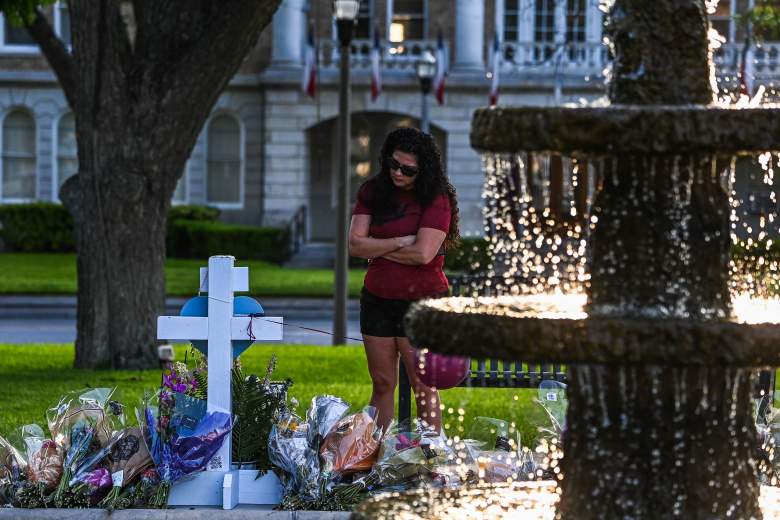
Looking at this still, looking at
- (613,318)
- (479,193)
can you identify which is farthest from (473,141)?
(479,193)

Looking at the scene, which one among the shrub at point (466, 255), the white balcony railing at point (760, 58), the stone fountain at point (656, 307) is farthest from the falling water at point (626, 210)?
the white balcony railing at point (760, 58)

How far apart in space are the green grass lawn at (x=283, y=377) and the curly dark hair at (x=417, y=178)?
1.14 meters

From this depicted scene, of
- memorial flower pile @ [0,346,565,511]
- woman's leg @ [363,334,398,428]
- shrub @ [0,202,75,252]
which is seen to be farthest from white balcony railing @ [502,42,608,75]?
memorial flower pile @ [0,346,565,511]

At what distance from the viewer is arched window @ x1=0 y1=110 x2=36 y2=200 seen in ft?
126

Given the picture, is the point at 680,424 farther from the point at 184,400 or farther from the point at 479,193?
the point at 479,193

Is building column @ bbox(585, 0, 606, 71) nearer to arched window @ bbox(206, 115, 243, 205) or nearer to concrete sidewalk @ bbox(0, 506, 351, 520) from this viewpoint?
arched window @ bbox(206, 115, 243, 205)

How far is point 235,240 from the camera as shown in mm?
33438

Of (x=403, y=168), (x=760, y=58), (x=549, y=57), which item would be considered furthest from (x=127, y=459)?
(x=760, y=58)

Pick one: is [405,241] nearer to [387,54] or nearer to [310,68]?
[310,68]

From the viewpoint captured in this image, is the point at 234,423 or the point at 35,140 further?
the point at 35,140

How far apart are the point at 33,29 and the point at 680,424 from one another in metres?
10.4

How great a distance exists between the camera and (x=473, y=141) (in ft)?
13.5

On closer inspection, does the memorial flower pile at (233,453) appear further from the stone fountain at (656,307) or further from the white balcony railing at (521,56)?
the white balcony railing at (521,56)

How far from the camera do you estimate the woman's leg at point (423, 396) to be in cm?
725
